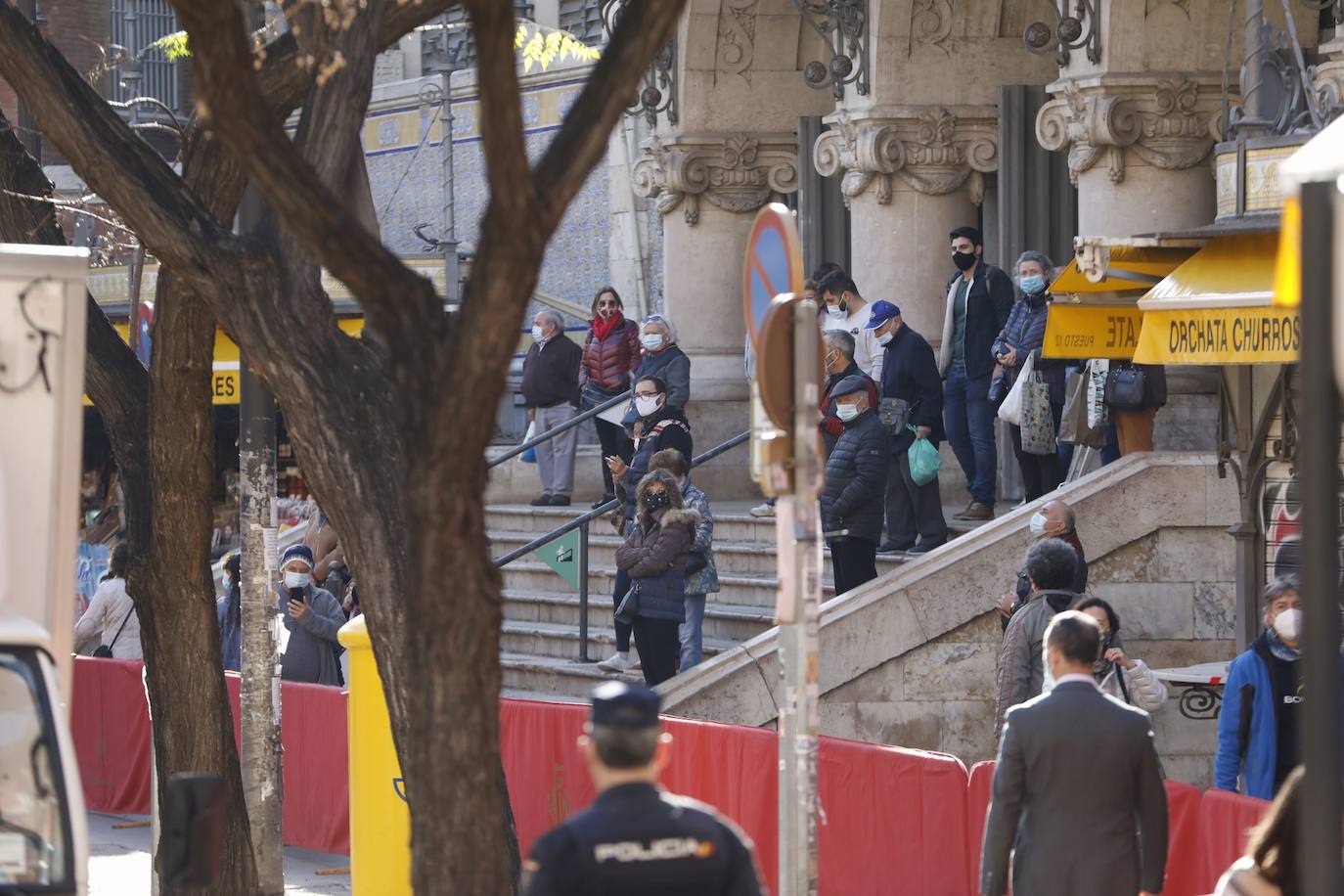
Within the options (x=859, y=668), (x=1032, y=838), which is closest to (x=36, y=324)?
(x=1032, y=838)

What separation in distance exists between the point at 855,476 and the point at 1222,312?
327 centimetres

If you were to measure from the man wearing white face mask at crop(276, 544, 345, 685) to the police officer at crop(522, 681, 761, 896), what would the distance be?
9157mm

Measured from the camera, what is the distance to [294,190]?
6.84 metres

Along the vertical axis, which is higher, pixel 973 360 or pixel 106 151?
pixel 106 151

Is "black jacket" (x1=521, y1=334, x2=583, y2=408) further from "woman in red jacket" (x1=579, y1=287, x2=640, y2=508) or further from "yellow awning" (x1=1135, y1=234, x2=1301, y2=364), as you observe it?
"yellow awning" (x1=1135, y1=234, x2=1301, y2=364)

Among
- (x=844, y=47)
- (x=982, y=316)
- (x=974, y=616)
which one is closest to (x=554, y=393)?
(x=844, y=47)

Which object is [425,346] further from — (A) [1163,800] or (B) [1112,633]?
(B) [1112,633]

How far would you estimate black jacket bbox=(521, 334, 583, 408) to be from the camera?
60.5ft

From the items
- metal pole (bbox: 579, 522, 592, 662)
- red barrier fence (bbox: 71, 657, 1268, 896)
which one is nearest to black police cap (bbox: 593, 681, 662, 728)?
red barrier fence (bbox: 71, 657, 1268, 896)

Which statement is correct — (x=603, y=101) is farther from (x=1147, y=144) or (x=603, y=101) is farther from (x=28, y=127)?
(x=1147, y=144)

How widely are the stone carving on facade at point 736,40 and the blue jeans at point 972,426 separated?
5.40m

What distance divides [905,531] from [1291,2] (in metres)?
4.02

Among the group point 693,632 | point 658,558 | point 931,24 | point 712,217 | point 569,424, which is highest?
point 931,24

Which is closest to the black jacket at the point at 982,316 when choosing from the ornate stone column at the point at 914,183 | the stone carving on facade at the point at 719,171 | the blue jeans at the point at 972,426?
the blue jeans at the point at 972,426
